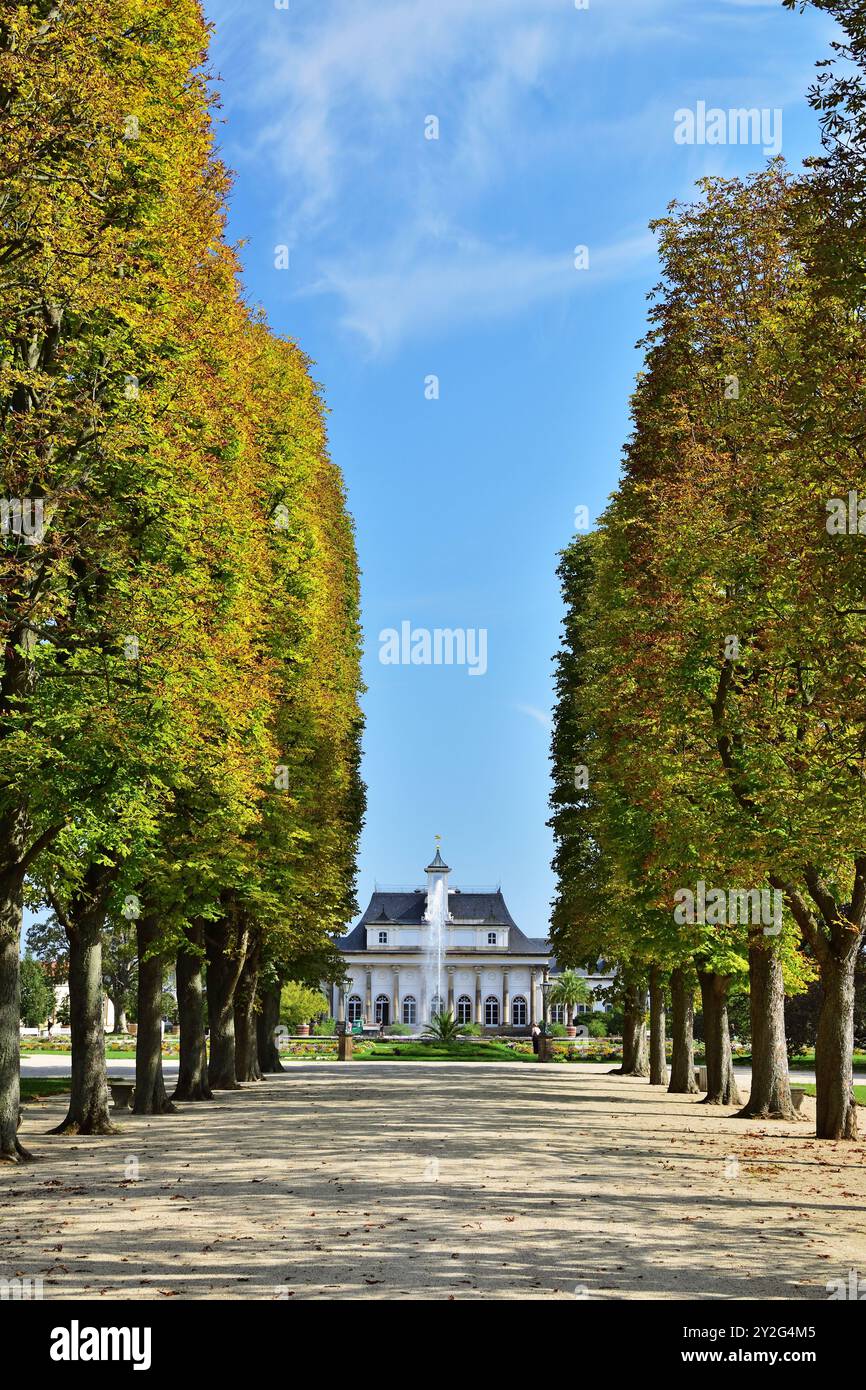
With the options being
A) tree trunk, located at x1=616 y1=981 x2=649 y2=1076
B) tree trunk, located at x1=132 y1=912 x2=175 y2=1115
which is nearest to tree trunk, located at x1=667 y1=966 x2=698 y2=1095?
tree trunk, located at x1=616 y1=981 x2=649 y2=1076

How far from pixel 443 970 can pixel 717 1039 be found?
4300 inches

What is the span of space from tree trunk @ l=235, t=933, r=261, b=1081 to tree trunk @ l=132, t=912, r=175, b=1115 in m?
9.08

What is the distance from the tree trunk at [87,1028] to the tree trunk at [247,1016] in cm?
1348

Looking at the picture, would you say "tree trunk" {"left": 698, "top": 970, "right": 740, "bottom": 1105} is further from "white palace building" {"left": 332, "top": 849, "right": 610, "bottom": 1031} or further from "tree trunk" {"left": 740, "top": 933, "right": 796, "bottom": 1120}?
"white palace building" {"left": 332, "top": 849, "right": 610, "bottom": 1031}

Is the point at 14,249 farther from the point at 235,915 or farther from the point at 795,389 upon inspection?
the point at 235,915

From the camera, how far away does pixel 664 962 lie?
32594 millimetres

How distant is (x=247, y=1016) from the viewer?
42406 mm

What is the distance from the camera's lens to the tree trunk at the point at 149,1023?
27406 millimetres

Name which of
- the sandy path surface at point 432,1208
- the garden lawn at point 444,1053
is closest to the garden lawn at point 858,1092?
the sandy path surface at point 432,1208

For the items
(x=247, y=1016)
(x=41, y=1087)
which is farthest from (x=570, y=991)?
(x=41, y=1087)

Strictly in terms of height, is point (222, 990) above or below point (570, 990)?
above

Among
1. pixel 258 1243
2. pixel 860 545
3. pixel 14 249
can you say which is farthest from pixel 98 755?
pixel 860 545

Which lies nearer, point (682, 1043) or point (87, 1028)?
point (87, 1028)

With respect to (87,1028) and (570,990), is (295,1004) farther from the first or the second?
(87,1028)
